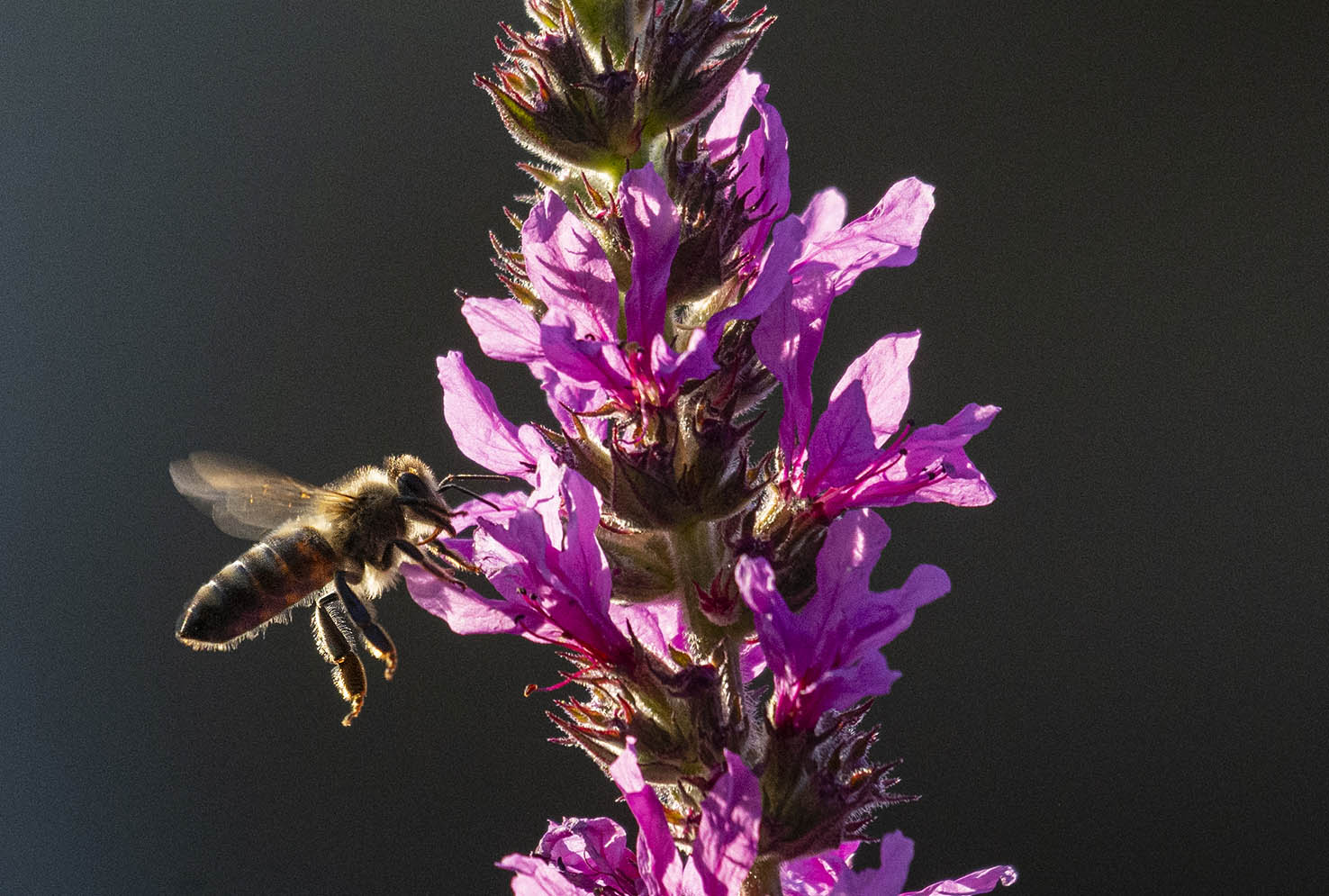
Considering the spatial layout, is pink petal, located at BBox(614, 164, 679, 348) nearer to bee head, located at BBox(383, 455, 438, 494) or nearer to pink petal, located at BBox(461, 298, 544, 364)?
pink petal, located at BBox(461, 298, 544, 364)

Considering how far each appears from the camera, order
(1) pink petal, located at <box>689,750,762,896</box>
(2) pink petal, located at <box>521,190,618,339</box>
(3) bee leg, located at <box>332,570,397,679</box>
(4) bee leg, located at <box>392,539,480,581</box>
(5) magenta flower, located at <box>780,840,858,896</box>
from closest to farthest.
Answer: (1) pink petal, located at <box>689,750,762,896</box> < (2) pink petal, located at <box>521,190,618,339</box> < (5) magenta flower, located at <box>780,840,858,896</box> < (4) bee leg, located at <box>392,539,480,581</box> < (3) bee leg, located at <box>332,570,397,679</box>

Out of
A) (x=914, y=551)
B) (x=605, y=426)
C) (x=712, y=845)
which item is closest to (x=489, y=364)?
(x=914, y=551)

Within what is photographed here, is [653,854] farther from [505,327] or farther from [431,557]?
[431,557]

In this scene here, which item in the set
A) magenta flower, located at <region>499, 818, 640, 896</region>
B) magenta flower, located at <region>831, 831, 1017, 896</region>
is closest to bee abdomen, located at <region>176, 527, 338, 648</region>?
magenta flower, located at <region>499, 818, 640, 896</region>

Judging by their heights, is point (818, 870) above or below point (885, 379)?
below

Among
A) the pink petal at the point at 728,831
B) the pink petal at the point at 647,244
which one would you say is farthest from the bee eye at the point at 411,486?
the pink petal at the point at 728,831

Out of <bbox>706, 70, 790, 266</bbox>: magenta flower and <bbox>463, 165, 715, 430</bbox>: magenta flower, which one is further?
<bbox>706, 70, 790, 266</bbox>: magenta flower

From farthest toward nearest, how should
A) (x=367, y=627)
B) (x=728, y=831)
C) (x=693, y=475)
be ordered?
(x=367, y=627) → (x=693, y=475) → (x=728, y=831)

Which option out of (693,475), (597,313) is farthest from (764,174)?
(693,475)
